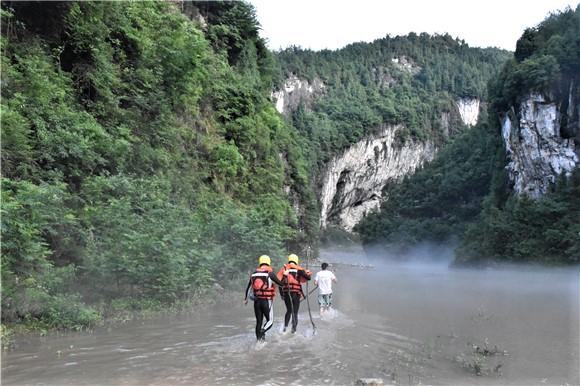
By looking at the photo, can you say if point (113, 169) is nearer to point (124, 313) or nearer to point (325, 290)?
point (124, 313)

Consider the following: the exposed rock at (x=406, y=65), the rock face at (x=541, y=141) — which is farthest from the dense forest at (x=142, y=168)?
the exposed rock at (x=406, y=65)

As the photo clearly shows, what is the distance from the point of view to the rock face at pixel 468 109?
150m

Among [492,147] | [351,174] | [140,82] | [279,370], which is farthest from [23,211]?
[351,174]

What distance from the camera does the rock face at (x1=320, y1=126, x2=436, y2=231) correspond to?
108 metres

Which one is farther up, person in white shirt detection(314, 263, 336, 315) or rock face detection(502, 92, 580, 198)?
rock face detection(502, 92, 580, 198)

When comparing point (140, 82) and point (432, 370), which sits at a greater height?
point (140, 82)

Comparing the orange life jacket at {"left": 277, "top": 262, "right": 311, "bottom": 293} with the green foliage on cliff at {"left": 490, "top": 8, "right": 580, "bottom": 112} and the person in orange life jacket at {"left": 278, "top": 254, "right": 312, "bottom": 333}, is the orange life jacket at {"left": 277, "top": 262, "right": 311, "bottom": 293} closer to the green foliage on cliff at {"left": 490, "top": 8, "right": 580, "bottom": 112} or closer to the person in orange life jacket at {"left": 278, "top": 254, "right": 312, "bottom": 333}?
the person in orange life jacket at {"left": 278, "top": 254, "right": 312, "bottom": 333}

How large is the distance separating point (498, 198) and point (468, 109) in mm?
104923

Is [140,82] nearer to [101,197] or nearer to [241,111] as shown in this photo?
[101,197]

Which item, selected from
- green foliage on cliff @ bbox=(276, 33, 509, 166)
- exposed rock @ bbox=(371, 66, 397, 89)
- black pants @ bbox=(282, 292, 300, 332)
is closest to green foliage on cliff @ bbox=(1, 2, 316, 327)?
black pants @ bbox=(282, 292, 300, 332)

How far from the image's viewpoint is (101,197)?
13.1 meters

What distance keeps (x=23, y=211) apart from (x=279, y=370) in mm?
5853

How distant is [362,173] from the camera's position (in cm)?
11581

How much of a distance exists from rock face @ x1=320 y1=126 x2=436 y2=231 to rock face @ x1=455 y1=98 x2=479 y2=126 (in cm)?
2914
